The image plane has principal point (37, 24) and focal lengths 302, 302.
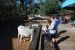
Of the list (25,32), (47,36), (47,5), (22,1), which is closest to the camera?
(47,36)

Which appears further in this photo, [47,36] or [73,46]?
[47,36]

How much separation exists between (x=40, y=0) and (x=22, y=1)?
10.4ft

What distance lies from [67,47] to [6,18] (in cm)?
1872

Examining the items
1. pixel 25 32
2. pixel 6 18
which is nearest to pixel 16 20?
pixel 6 18

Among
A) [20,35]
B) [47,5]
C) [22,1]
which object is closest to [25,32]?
[20,35]

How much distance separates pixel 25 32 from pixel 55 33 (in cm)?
336

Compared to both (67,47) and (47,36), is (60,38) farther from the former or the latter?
(67,47)

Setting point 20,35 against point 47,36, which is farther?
point 20,35

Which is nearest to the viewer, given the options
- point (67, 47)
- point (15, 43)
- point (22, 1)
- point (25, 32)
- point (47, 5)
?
point (67, 47)

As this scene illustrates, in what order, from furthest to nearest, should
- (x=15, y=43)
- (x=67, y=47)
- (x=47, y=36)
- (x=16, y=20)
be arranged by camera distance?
(x=16, y=20)
(x=15, y=43)
(x=47, y=36)
(x=67, y=47)

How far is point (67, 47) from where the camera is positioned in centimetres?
1023

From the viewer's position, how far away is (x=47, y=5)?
3734 cm

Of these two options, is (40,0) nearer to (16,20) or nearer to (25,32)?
(16,20)

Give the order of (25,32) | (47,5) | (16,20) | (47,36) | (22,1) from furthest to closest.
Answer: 1. (22,1)
2. (47,5)
3. (16,20)
4. (25,32)
5. (47,36)
